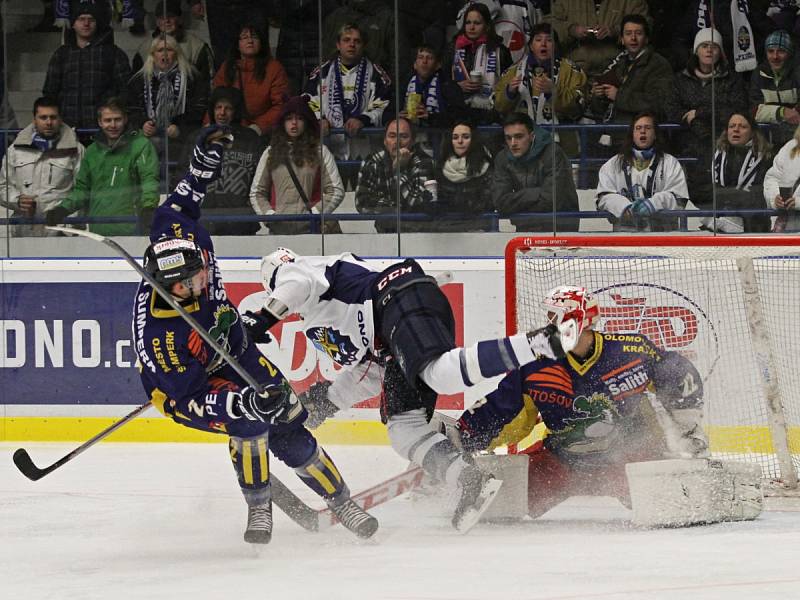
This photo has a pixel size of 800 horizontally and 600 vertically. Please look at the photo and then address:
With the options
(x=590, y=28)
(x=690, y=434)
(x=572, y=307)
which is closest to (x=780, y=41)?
(x=590, y=28)

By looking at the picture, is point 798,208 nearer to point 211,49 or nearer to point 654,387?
point 654,387

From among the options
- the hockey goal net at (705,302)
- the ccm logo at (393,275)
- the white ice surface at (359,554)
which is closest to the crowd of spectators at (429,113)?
the hockey goal net at (705,302)

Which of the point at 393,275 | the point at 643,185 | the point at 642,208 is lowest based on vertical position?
the point at 393,275

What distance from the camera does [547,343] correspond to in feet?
13.1

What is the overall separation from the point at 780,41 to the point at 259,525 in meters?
3.74

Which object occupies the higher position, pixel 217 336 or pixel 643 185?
pixel 643 185

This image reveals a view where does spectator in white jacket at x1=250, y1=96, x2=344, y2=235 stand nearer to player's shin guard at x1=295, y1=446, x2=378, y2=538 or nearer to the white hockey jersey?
the white hockey jersey

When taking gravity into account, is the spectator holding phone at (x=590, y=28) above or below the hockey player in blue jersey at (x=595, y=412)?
above

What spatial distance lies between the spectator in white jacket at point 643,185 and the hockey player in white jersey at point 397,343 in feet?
6.54

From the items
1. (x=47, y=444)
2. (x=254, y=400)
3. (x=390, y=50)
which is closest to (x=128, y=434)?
(x=47, y=444)

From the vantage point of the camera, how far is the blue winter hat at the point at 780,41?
658cm

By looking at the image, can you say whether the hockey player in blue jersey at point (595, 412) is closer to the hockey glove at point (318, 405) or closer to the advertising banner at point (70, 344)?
the hockey glove at point (318, 405)

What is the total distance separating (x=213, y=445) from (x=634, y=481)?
2.64 meters

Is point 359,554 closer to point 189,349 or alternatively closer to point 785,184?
point 189,349
